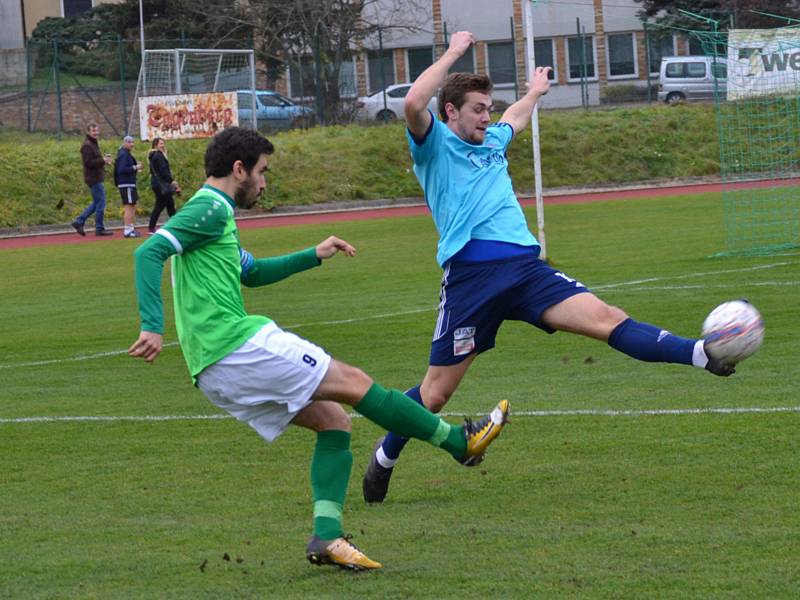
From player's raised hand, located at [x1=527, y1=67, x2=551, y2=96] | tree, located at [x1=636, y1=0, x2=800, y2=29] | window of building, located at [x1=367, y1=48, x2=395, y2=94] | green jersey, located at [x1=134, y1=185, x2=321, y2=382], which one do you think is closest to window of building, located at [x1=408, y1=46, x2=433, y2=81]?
window of building, located at [x1=367, y1=48, x2=395, y2=94]

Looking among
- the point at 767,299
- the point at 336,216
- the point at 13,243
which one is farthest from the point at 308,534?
the point at 336,216

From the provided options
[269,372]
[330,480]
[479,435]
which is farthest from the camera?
[479,435]

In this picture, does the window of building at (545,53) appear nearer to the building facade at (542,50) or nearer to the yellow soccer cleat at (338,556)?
the building facade at (542,50)

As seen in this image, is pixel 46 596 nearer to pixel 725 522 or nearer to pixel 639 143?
pixel 725 522

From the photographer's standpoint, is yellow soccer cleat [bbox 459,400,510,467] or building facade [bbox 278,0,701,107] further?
building facade [bbox 278,0,701,107]

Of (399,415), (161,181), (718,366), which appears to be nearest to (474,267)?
(718,366)

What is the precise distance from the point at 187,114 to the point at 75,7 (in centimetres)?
3458

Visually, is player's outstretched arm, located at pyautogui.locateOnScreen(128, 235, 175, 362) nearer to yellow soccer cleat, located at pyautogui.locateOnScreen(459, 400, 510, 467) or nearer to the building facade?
yellow soccer cleat, located at pyautogui.locateOnScreen(459, 400, 510, 467)

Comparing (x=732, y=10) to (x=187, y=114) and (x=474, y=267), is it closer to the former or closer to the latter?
(x=187, y=114)

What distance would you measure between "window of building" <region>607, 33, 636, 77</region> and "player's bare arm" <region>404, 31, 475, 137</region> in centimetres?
4470

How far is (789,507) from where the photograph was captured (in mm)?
5871

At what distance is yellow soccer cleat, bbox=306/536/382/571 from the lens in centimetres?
532

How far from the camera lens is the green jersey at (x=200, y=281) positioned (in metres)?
5.26

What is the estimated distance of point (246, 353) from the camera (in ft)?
17.2
